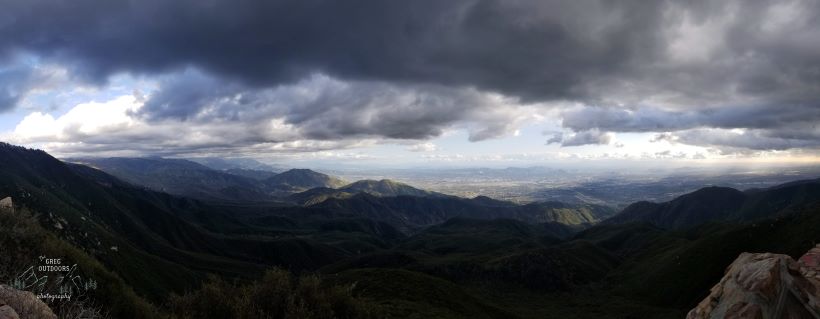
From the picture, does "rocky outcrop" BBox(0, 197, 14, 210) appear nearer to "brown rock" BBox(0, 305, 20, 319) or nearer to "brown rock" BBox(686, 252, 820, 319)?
"brown rock" BBox(0, 305, 20, 319)

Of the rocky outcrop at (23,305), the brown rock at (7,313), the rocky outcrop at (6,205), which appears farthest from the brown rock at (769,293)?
the rocky outcrop at (6,205)

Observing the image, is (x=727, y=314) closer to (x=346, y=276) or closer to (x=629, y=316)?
(x=346, y=276)

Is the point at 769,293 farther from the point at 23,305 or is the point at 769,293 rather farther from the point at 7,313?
the point at 23,305

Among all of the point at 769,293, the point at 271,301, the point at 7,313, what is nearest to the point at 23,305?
the point at 7,313

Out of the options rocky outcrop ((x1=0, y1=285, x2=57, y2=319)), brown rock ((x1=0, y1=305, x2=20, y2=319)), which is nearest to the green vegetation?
rocky outcrop ((x1=0, y1=285, x2=57, y2=319))

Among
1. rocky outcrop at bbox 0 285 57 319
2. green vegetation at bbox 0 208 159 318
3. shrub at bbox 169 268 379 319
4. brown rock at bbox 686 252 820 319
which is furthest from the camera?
shrub at bbox 169 268 379 319

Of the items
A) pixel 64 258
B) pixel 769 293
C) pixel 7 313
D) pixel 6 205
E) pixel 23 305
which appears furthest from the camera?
Result: pixel 6 205

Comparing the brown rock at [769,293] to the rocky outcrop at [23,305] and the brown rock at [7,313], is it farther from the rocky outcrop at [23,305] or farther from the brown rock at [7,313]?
the rocky outcrop at [23,305]
